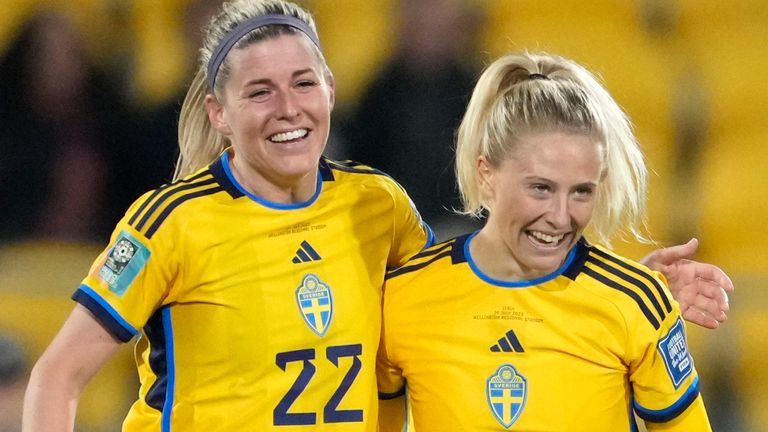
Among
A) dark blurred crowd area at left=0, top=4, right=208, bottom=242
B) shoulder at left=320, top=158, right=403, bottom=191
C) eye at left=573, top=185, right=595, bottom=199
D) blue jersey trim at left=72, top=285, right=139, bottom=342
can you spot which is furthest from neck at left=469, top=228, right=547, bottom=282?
dark blurred crowd area at left=0, top=4, right=208, bottom=242

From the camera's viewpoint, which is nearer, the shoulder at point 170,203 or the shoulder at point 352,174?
the shoulder at point 170,203

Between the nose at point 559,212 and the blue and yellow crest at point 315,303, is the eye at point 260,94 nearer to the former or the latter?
the blue and yellow crest at point 315,303

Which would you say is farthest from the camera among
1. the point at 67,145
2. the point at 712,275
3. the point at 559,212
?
the point at 67,145

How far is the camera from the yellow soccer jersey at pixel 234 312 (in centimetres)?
136

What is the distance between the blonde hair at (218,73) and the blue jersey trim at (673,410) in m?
0.61

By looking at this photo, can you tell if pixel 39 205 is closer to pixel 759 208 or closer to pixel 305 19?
pixel 305 19

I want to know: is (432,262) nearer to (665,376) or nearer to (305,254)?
(305,254)

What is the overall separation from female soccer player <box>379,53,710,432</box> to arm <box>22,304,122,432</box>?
40 centimetres

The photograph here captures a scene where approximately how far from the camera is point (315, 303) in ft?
4.66

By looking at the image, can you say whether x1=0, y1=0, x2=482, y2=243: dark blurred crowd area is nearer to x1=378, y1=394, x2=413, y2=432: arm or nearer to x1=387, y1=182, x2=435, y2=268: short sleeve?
x1=387, y1=182, x2=435, y2=268: short sleeve

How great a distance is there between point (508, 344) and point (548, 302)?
72 mm

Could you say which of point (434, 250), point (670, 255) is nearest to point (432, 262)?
point (434, 250)

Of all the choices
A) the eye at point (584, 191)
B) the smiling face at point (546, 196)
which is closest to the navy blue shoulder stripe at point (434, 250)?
the smiling face at point (546, 196)

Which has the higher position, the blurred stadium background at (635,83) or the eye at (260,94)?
the eye at (260,94)
